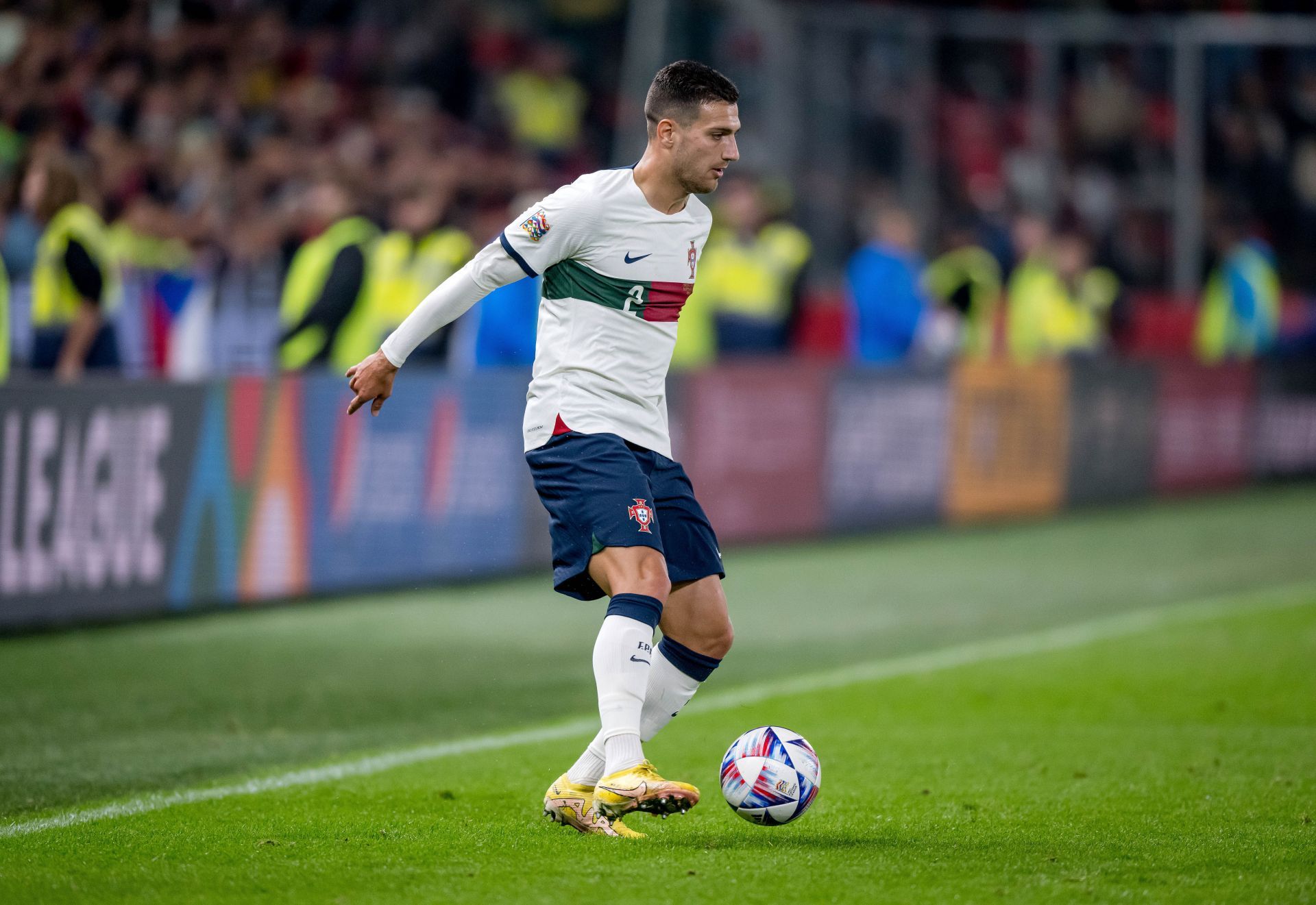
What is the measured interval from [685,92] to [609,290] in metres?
0.61

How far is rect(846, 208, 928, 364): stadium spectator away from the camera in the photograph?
15.7m

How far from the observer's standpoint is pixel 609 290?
5316 millimetres

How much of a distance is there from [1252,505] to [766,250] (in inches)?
196

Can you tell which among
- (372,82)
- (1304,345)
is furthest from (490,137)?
(1304,345)

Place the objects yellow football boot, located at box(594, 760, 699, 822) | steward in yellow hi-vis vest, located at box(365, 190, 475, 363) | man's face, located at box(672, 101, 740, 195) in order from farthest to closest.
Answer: steward in yellow hi-vis vest, located at box(365, 190, 475, 363), man's face, located at box(672, 101, 740, 195), yellow football boot, located at box(594, 760, 699, 822)

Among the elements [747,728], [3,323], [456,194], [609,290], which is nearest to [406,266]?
[3,323]

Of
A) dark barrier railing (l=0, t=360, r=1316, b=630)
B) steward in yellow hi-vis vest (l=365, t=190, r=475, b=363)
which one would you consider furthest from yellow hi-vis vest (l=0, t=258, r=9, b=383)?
steward in yellow hi-vis vest (l=365, t=190, r=475, b=363)

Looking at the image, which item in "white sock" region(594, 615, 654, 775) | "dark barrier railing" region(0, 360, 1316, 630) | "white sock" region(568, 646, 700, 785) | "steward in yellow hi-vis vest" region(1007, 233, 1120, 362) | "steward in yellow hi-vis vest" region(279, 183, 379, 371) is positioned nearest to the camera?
"white sock" region(594, 615, 654, 775)

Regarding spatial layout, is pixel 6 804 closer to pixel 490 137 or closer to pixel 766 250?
pixel 766 250

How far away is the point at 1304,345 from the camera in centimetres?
2133

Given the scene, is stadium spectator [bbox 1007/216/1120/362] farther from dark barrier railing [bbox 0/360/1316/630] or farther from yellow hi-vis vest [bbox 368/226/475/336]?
yellow hi-vis vest [bbox 368/226/475/336]

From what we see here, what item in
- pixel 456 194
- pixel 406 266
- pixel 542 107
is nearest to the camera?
pixel 406 266

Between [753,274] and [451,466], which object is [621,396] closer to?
[451,466]

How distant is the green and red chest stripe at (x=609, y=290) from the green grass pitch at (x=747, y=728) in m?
1.53
